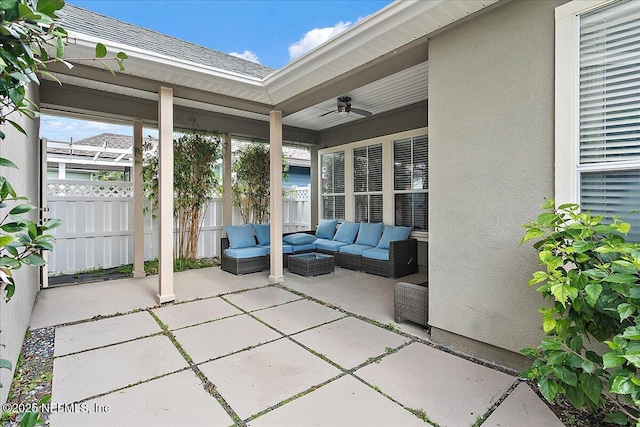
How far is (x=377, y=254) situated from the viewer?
19.9 feet

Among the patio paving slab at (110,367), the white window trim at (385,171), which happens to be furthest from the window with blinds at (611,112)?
the white window trim at (385,171)

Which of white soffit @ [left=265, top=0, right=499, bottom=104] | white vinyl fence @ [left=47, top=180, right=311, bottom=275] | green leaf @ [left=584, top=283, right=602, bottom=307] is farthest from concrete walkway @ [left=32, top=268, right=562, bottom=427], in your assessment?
white soffit @ [left=265, top=0, right=499, bottom=104]

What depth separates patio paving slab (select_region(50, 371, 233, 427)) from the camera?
6.59ft

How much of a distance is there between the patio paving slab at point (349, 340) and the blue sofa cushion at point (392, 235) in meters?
2.95

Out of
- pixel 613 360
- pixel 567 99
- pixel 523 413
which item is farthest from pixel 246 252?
pixel 613 360

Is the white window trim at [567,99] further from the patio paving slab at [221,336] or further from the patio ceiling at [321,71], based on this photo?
the patio paving slab at [221,336]

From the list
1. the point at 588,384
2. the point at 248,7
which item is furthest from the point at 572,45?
the point at 248,7

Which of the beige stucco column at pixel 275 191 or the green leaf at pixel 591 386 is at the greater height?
the beige stucco column at pixel 275 191

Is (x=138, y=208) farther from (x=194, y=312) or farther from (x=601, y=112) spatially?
(x=601, y=112)

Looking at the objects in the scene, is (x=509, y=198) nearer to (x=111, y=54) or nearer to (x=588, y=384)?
(x=588, y=384)

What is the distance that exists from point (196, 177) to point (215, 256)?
195 cm

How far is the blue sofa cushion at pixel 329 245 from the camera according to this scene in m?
6.92

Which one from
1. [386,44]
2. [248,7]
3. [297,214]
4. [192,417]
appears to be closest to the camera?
[192,417]

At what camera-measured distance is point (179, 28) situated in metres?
12.6
